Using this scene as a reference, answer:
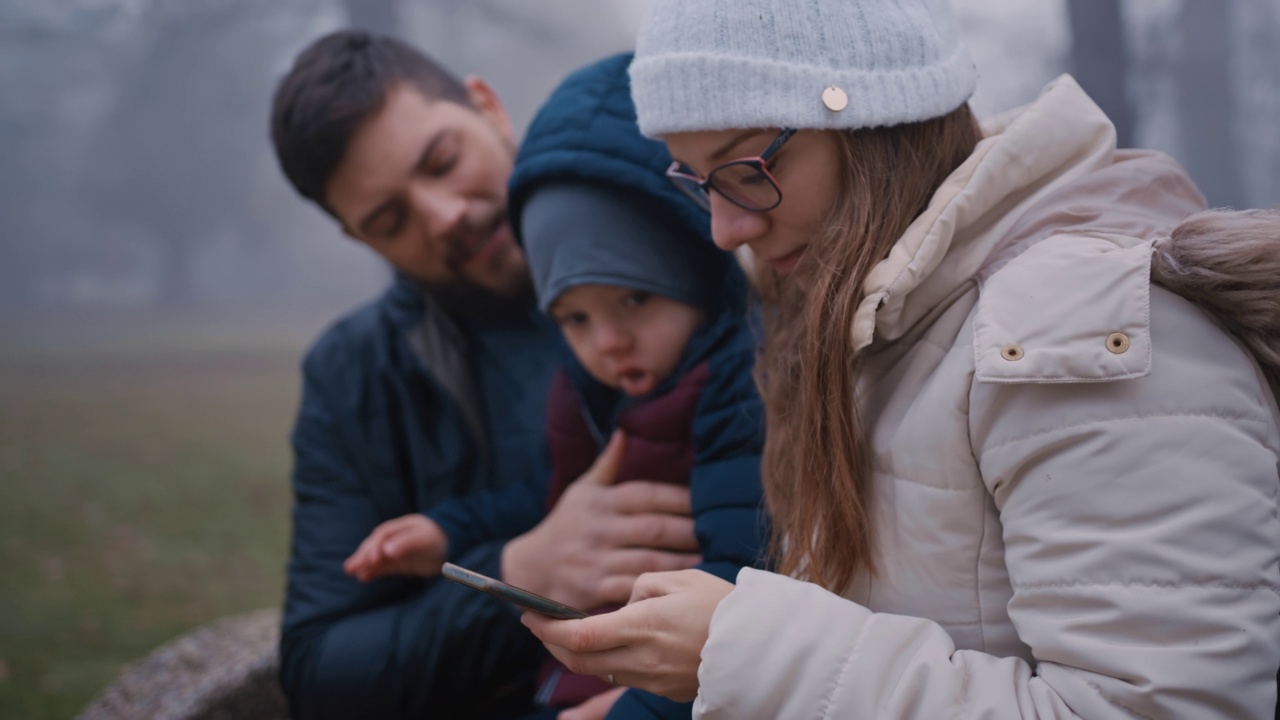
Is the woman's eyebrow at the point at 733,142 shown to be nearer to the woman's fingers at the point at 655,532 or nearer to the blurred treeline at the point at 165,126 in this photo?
the woman's fingers at the point at 655,532

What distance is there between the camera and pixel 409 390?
223cm

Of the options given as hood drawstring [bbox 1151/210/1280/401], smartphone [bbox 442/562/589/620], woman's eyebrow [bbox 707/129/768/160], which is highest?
woman's eyebrow [bbox 707/129/768/160]

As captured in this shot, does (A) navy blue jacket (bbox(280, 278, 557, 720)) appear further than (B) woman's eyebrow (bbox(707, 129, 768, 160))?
Yes

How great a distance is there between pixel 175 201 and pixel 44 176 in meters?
0.45

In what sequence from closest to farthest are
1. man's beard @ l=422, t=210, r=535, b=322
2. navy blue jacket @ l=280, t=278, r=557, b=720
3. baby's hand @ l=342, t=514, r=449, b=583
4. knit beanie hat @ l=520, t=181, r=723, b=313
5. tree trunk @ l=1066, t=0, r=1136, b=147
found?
knit beanie hat @ l=520, t=181, r=723, b=313 < baby's hand @ l=342, t=514, r=449, b=583 < navy blue jacket @ l=280, t=278, r=557, b=720 < man's beard @ l=422, t=210, r=535, b=322 < tree trunk @ l=1066, t=0, r=1136, b=147

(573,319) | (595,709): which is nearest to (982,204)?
(573,319)

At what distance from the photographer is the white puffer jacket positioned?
930 millimetres

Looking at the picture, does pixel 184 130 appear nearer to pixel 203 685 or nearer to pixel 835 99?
pixel 203 685

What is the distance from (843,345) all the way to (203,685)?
1.92 metres

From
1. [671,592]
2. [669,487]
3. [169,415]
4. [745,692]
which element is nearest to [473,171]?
[669,487]

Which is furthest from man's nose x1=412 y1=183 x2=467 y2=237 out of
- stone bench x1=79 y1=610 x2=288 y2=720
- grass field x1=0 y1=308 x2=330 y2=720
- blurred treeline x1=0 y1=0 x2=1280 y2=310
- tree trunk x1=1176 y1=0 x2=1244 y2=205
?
grass field x1=0 y1=308 x2=330 y2=720

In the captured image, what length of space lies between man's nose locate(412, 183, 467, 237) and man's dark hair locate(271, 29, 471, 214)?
7.6 inches

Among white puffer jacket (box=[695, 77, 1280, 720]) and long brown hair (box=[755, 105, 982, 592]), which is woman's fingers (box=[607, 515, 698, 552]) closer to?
long brown hair (box=[755, 105, 982, 592])

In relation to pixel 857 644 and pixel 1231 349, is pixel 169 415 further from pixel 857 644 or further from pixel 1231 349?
pixel 1231 349
